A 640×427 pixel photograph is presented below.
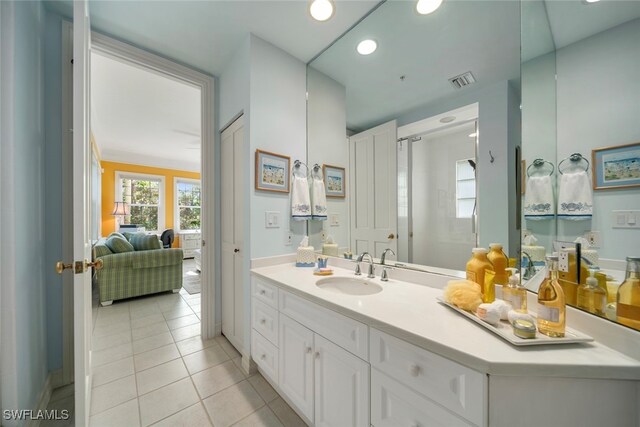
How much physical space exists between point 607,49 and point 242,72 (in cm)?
202

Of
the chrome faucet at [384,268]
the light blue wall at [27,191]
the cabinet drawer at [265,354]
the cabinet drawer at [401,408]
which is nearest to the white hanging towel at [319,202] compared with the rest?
the chrome faucet at [384,268]

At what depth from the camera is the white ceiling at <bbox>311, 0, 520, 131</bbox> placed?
1155 mm

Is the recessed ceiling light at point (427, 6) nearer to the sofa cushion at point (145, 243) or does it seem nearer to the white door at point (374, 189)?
the white door at point (374, 189)

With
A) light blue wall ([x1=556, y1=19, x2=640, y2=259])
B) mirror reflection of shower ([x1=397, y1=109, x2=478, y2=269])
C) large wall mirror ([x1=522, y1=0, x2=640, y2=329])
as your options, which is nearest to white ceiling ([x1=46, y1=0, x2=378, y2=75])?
mirror reflection of shower ([x1=397, y1=109, x2=478, y2=269])

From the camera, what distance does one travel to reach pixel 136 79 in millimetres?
2703

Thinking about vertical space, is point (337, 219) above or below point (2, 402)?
above

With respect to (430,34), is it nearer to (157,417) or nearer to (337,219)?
(337,219)

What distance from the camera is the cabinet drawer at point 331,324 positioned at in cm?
96

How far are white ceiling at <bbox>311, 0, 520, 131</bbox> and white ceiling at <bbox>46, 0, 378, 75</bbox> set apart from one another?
0.53 ft

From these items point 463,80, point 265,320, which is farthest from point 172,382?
point 463,80

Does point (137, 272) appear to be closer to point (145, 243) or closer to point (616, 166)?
point (145, 243)

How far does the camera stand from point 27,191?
1.34 metres

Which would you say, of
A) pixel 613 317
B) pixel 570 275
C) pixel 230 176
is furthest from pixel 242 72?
pixel 613 317

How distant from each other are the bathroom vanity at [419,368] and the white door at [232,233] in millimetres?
693
